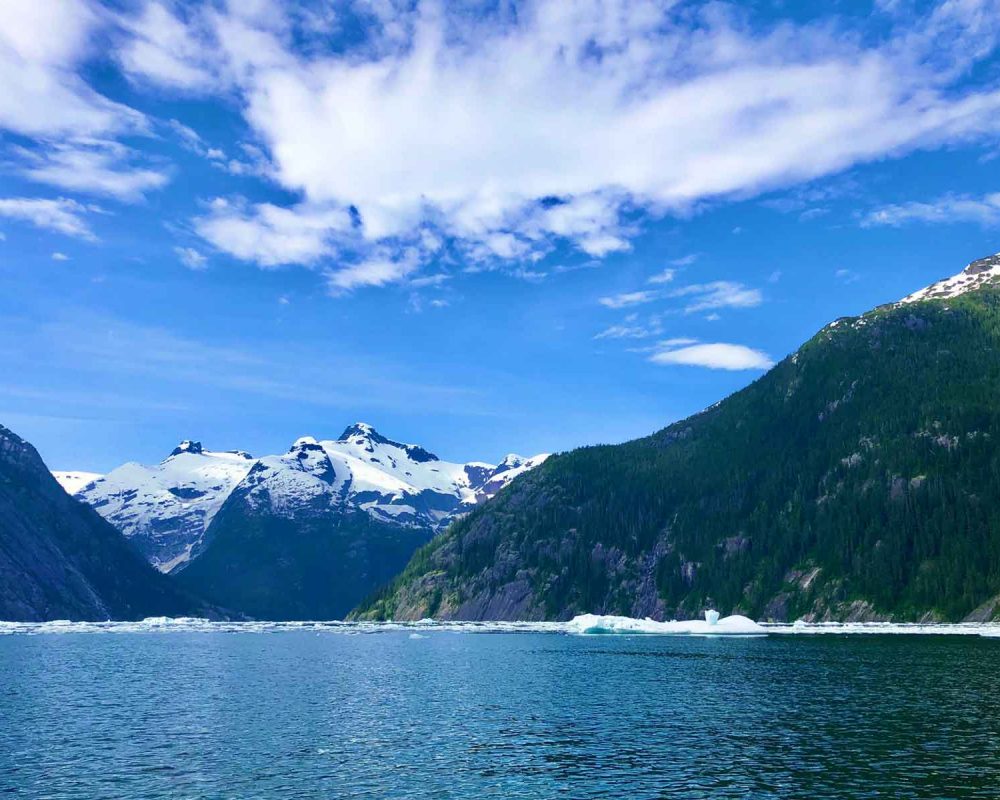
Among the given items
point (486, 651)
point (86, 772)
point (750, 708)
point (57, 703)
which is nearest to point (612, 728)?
point (750, 708)

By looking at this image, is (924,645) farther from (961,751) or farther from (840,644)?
(961,751)

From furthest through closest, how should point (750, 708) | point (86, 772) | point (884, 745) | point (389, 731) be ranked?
point (750, 708) < point (389, 731) < point (884, 745) < point (86, 772)

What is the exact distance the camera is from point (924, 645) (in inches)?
6511

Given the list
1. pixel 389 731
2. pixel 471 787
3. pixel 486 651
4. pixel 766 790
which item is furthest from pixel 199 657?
pixel 766 790

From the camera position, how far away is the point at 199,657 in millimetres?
167125

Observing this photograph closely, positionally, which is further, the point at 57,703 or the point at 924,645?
the point at 924,645

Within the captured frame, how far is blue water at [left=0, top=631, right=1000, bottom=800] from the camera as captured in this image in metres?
55.4

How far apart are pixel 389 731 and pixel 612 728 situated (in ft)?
62.9

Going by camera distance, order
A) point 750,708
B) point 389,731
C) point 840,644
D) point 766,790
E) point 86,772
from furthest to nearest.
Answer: point 840,644 < point 750,708 < point 389,731 < point 86,772 < point 766,790

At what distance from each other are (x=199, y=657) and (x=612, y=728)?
113378mm

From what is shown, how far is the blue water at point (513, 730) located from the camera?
55.4 m

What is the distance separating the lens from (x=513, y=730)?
7688cm

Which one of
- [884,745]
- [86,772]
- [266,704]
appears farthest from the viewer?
[266,704]

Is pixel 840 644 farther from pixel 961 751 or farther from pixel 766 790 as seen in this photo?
pixel 766 790
